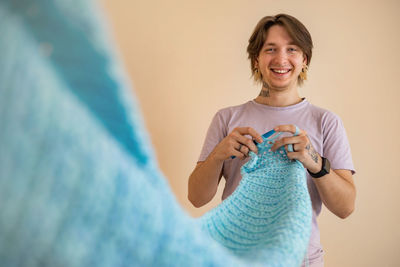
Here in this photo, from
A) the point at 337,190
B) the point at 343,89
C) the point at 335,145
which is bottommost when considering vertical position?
the point at 337,190

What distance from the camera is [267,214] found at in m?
0.47

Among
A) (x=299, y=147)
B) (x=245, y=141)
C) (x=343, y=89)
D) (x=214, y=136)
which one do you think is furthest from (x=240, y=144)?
(x=343, y=89)

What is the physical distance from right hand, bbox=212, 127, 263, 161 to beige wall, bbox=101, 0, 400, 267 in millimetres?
570

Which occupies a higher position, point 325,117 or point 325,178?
point 325,117

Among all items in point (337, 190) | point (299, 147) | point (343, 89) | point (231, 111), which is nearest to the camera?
point (299, 147)

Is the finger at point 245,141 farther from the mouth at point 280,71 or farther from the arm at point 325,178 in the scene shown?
the mouth at point 280,71

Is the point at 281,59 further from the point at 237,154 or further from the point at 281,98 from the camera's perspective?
the point at 237,154

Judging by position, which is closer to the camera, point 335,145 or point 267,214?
point 267,214

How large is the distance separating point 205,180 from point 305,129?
33cm

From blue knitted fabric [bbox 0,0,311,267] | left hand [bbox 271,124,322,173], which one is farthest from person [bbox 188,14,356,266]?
blue knitted fabric [bbox 0,0,311,267]

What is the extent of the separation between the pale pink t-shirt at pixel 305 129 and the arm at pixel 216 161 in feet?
0.19

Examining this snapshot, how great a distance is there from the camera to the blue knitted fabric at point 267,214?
12.6 inches

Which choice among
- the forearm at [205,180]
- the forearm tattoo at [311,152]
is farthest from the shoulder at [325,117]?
the forearm at [205,180]

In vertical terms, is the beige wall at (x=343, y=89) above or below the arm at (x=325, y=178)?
above
